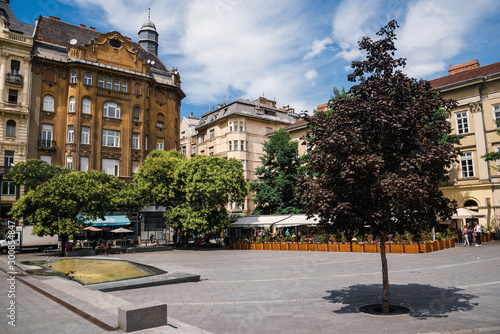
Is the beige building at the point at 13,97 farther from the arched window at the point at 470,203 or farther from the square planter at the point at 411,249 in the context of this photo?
the arched window at the point at 470,203

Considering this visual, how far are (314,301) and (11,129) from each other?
1671 inches

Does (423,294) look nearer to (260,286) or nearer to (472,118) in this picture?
(260,286)

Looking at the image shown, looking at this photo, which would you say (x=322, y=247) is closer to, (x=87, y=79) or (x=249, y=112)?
(x=87, y=79)

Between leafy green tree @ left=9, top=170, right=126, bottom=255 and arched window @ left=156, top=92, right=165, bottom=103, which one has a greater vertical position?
arched window @ left=156, top=92, right=165, bottom=103

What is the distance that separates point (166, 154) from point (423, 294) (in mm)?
31917

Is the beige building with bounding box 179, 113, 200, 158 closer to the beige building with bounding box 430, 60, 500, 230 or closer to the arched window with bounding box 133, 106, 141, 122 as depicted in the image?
the arched window with bounding box 133, 106, 141, 122

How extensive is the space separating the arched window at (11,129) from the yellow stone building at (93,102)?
1733 mm

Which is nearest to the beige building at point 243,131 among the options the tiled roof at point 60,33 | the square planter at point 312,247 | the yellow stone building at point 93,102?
the yellow stone building at point 93,102

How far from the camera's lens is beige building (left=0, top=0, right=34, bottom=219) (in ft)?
131

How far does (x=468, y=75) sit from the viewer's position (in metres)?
40.2

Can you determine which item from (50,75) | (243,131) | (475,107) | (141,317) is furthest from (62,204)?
Result: (475,107)

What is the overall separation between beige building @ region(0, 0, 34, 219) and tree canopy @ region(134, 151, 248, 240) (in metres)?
14.6

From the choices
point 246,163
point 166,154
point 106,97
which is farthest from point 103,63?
point 246,163

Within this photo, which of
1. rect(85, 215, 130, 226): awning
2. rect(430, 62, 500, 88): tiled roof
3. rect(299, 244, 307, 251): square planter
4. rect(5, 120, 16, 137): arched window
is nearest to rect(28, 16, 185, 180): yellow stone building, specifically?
rect(5, 120, 16, 137): arched window
